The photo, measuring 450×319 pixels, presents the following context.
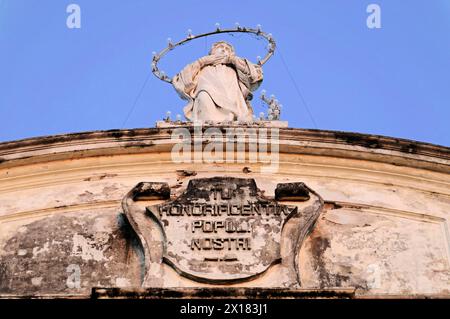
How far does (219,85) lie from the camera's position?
13.6m


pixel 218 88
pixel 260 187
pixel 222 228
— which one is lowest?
pixel 222 228

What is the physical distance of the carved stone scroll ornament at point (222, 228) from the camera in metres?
11.1

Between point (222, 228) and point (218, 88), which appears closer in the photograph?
point (222, 228)

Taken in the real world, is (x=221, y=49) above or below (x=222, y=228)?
above

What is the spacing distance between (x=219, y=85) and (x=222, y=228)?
8.51 feet

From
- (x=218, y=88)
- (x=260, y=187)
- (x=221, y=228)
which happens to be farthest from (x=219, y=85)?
(x=221, y=228)

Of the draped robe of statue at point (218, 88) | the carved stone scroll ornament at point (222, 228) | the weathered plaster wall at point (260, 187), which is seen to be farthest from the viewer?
the draped robe of statue at point (218, 88)

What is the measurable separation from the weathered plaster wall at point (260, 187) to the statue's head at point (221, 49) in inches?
75.2

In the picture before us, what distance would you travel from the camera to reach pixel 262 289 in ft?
33.4

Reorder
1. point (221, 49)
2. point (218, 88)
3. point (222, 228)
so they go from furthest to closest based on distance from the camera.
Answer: point (221, 49)
point (218, 88)
point (222, 228)

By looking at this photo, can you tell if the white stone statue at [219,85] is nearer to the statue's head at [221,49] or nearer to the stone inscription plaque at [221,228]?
the statue's head at [221,49]

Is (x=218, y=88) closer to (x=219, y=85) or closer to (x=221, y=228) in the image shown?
(x=219, y=85)

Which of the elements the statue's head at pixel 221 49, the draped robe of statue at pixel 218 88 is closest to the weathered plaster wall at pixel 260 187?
the draped robe of statue at pixel 218 88

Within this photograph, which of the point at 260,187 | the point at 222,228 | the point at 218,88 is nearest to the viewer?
the point at 222,228
